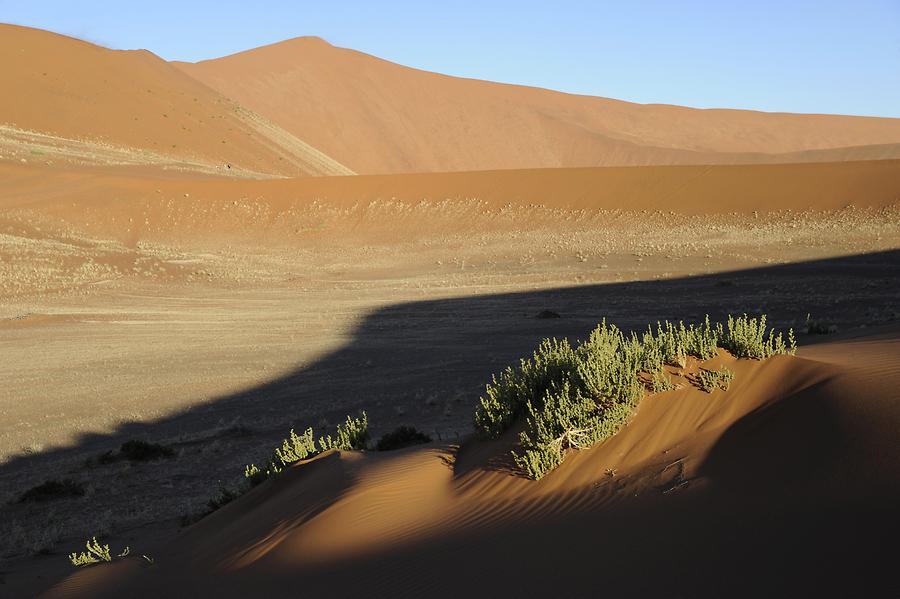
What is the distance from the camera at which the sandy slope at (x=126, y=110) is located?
71875 mm

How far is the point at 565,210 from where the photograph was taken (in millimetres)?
50969

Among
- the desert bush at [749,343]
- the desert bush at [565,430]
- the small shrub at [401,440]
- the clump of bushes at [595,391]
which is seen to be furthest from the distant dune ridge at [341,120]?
the desert bush at [749,343]

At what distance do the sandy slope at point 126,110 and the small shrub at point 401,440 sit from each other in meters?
56.5

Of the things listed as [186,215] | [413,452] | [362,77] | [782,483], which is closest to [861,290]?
[413,452]

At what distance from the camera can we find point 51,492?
11.2 m

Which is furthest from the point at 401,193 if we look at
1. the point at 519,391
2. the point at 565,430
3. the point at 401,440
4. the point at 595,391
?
the point at 565,430

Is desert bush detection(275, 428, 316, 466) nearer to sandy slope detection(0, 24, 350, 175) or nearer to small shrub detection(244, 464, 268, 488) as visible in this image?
small shrub detection(244, 464, 268, 488)

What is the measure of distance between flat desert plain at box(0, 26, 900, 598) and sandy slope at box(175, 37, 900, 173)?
5579 centimetres

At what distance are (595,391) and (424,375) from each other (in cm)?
1040

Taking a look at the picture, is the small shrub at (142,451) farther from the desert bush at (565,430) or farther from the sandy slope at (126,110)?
the sandy slope at (126,110)

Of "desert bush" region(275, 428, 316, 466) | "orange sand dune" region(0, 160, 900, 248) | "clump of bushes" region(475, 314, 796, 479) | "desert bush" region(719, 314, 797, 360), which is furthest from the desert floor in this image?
"desert bush" region(275, 428, 316, 466)

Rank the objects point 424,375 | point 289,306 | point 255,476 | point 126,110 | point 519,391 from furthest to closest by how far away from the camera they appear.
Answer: point 126,110
point 289,306
point 424,375
point 255,476
point 519,391

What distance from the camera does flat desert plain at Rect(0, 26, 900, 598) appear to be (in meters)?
5.55

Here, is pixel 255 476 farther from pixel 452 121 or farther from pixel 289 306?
pixel 452 121
